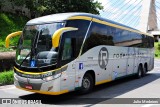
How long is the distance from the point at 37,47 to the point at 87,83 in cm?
277

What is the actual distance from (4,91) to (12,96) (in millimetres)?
1421

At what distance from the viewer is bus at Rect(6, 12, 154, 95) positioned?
375 inches

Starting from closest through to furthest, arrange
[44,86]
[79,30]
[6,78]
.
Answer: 1. [44,86]
2. [79,30]
3. [6,78]

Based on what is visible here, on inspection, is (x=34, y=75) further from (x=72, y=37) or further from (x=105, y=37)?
(x=105, y=37)

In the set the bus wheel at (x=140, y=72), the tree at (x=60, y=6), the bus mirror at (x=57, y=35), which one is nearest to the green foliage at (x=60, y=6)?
the tree at (x=60, y=6)

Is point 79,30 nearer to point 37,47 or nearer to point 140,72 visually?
point 37,47

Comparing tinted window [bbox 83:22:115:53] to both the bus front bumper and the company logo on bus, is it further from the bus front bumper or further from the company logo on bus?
the bus front bumper

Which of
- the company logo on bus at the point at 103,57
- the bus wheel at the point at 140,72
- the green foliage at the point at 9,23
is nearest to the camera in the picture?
the company logo on bus at the point at 103,57

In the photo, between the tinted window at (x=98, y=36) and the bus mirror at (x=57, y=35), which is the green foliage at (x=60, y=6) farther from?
the bus mirror at (x=57, y=35)

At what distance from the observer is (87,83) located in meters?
11.5

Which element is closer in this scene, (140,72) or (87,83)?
(87,83)

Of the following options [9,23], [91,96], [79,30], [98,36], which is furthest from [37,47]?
[9,23]

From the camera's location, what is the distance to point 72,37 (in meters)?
10.3

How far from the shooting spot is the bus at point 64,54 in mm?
9516
